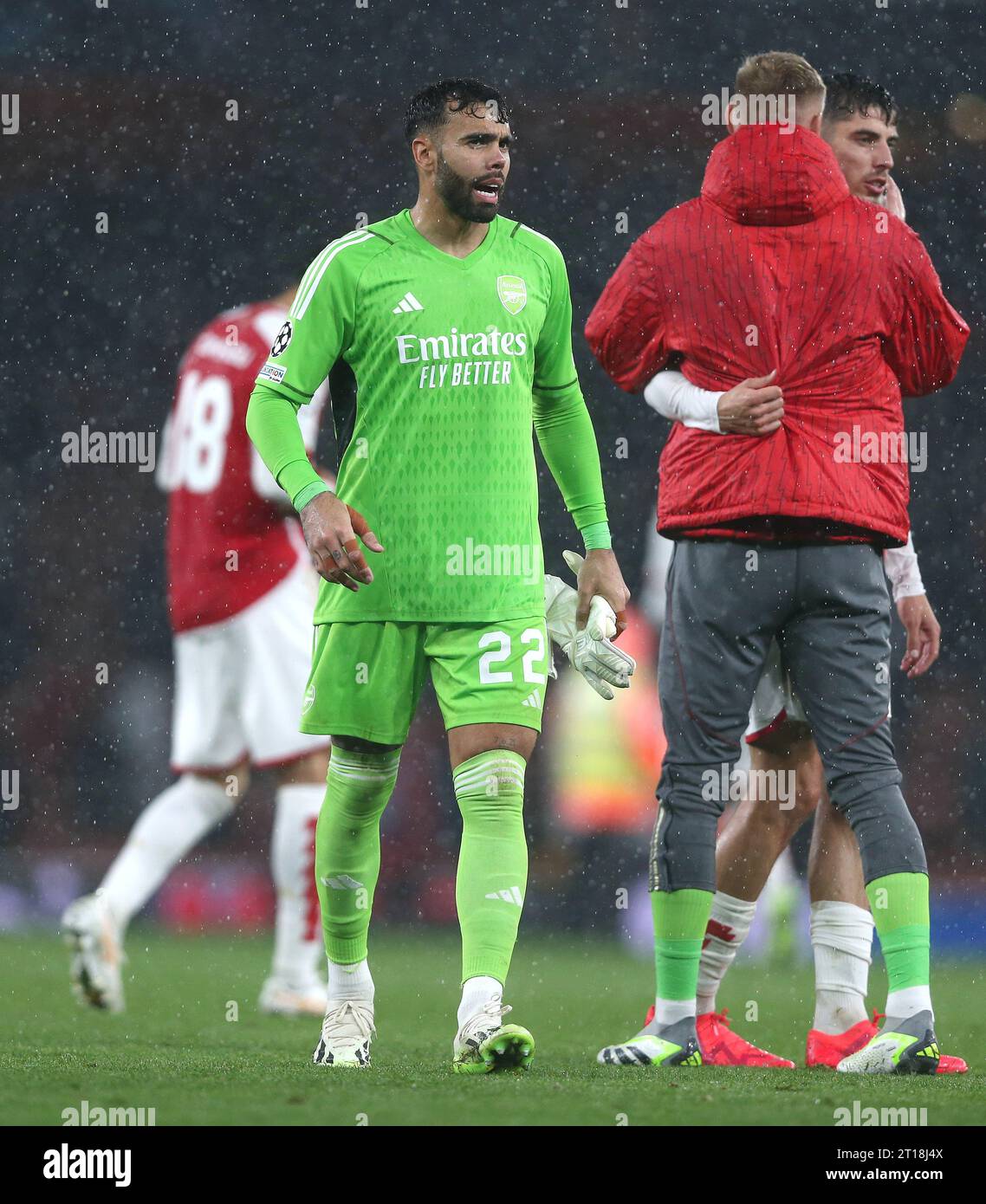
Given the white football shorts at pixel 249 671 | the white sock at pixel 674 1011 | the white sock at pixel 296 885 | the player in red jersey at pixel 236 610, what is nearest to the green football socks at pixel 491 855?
the white sock at pixel 674 1011

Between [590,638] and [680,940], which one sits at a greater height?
[590,638]

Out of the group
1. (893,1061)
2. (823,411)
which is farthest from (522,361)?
(893,1061)

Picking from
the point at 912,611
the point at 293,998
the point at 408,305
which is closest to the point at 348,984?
the point at 408,305

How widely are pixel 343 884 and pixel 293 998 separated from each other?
160cm

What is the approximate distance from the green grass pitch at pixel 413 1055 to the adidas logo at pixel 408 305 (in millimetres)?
1331

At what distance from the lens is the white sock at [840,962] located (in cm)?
379

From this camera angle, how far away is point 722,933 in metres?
3.96

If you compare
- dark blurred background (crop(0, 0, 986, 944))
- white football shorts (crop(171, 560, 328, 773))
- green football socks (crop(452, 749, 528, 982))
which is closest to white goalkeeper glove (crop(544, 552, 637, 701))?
green football socks (crop(452, 749, 528, 982))

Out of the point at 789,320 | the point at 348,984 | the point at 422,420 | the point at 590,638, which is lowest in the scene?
the point at 348,984

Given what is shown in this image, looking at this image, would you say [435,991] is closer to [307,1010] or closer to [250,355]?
[307,1010]

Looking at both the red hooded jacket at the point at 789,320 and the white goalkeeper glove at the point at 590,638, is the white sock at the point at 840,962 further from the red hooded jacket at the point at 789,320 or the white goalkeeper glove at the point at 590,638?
the red hooded jacket at the point at 789,320

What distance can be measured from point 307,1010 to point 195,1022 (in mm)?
379

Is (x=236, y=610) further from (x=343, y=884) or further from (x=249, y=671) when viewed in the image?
(x=343, y=884)

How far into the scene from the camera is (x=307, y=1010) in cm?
517
